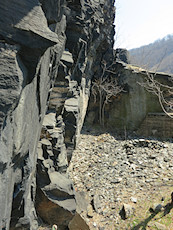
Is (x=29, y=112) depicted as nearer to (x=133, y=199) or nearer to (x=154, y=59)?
(x=133, y=199)

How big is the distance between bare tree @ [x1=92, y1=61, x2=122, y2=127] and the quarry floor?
164 inches

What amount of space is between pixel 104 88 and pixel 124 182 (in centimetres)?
838

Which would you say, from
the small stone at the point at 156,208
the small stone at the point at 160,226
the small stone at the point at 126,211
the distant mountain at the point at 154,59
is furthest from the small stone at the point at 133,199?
the distant mountain at the point at 154,59

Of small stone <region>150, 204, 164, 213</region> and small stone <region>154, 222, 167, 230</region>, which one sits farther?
small stone <region>150, 204, 164, 213</region>

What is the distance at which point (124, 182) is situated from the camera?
26.8 ft

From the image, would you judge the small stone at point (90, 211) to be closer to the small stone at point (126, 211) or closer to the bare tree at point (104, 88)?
the small stone at point (126, 211)

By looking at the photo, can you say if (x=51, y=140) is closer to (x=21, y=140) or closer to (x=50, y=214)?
(x=50, y=214)

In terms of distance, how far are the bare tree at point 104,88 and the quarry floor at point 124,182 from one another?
4163mm

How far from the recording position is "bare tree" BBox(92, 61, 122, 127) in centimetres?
1477

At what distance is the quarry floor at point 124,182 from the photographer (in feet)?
20.5

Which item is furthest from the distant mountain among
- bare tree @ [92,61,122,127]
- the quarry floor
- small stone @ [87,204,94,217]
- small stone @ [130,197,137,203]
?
small stone @ [87,204,94,217]

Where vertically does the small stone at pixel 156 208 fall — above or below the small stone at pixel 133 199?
above

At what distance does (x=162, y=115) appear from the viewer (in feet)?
42.2

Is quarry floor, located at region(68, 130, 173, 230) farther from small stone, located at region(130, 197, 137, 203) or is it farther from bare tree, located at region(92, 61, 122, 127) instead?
bare tree, located at region(92, 61, 122, 127)
